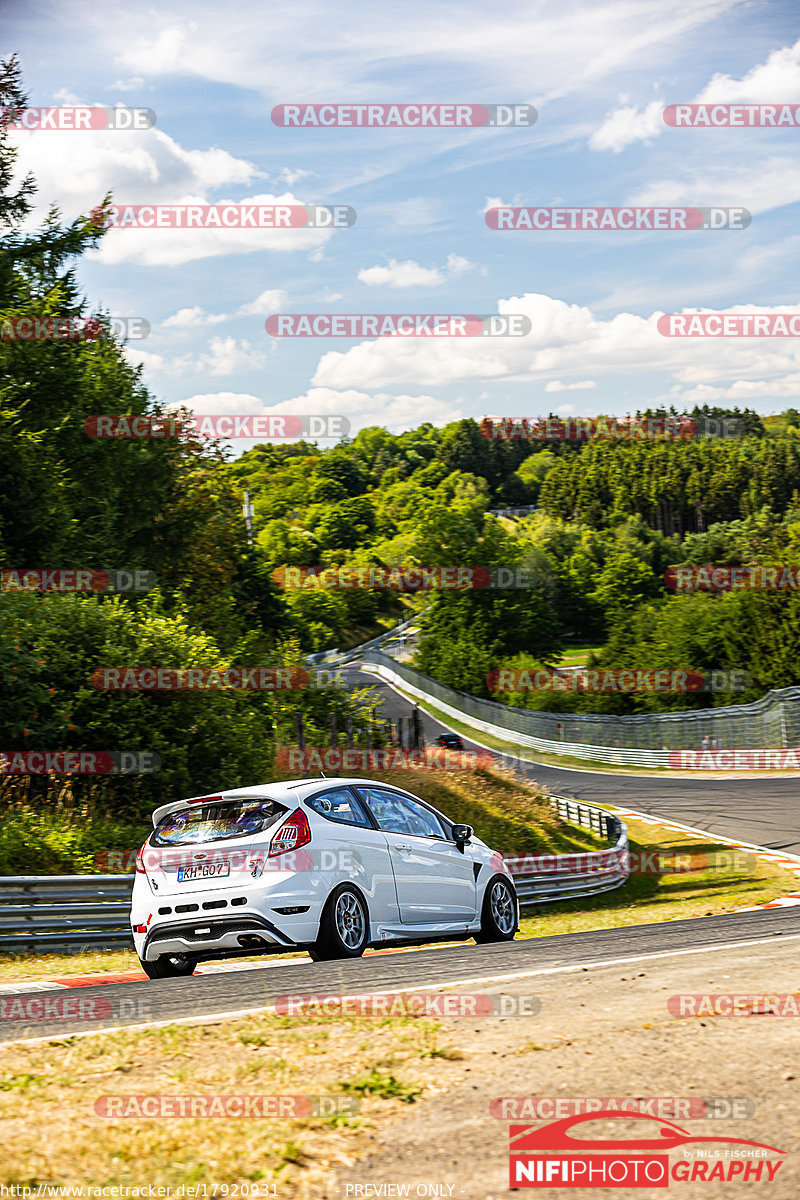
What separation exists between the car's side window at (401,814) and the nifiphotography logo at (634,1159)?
591 centimetres

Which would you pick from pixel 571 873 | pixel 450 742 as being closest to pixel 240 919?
pixel 571 873

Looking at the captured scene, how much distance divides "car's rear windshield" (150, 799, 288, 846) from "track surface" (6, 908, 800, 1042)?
3.50 feet

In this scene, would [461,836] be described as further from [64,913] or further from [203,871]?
[64,913]

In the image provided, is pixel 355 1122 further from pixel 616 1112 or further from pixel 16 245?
pixel 16 245

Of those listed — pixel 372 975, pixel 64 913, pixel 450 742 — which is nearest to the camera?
pixel 372 975

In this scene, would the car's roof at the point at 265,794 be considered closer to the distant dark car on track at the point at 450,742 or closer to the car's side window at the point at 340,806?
the car's side window at the point at 340,806

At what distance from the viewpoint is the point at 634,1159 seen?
3713 millimetres

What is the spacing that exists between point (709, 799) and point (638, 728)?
1695cm

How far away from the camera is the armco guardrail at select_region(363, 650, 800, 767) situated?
127 ft

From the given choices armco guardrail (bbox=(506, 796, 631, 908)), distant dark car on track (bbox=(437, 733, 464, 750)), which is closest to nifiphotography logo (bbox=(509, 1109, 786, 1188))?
armco guardrail (bbox=(506, 796, 631, 908))

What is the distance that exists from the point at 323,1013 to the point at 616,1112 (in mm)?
2385

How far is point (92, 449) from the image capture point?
92.3 feet

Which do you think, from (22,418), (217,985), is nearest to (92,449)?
(22,418)

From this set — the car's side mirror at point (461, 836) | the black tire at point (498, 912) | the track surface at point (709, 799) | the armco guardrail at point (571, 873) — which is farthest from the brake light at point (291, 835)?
the track surface at point (709, 799)
